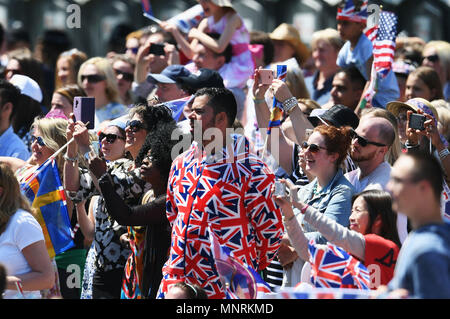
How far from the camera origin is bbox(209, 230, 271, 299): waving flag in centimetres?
428

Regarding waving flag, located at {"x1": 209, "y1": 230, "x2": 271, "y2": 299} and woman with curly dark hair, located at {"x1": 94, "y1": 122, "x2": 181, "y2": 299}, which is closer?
waving flag, located at {"x1": 209, "y1": 230, "x2": 271, "y2": 299}

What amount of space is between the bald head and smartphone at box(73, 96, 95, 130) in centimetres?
179

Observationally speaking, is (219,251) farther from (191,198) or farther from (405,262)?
(405,262)

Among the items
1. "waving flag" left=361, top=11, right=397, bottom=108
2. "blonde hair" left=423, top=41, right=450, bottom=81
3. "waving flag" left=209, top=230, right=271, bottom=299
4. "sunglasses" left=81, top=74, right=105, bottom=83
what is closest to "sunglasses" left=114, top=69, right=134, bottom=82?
"sunglasses" left=81, top=74, right=105, bottom=83

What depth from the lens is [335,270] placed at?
4.30 meters

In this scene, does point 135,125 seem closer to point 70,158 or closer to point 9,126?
point 70,158

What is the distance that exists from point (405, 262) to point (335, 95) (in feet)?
14.1

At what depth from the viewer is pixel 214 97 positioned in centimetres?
530

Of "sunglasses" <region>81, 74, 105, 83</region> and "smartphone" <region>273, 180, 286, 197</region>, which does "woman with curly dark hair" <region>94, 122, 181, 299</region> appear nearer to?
"smartphone" <region>273, 180, 286, 197</region>

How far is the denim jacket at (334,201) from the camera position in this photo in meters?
5.27

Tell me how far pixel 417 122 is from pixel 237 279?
6.68 feet

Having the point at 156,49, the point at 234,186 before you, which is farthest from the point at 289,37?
the point at 234,186
